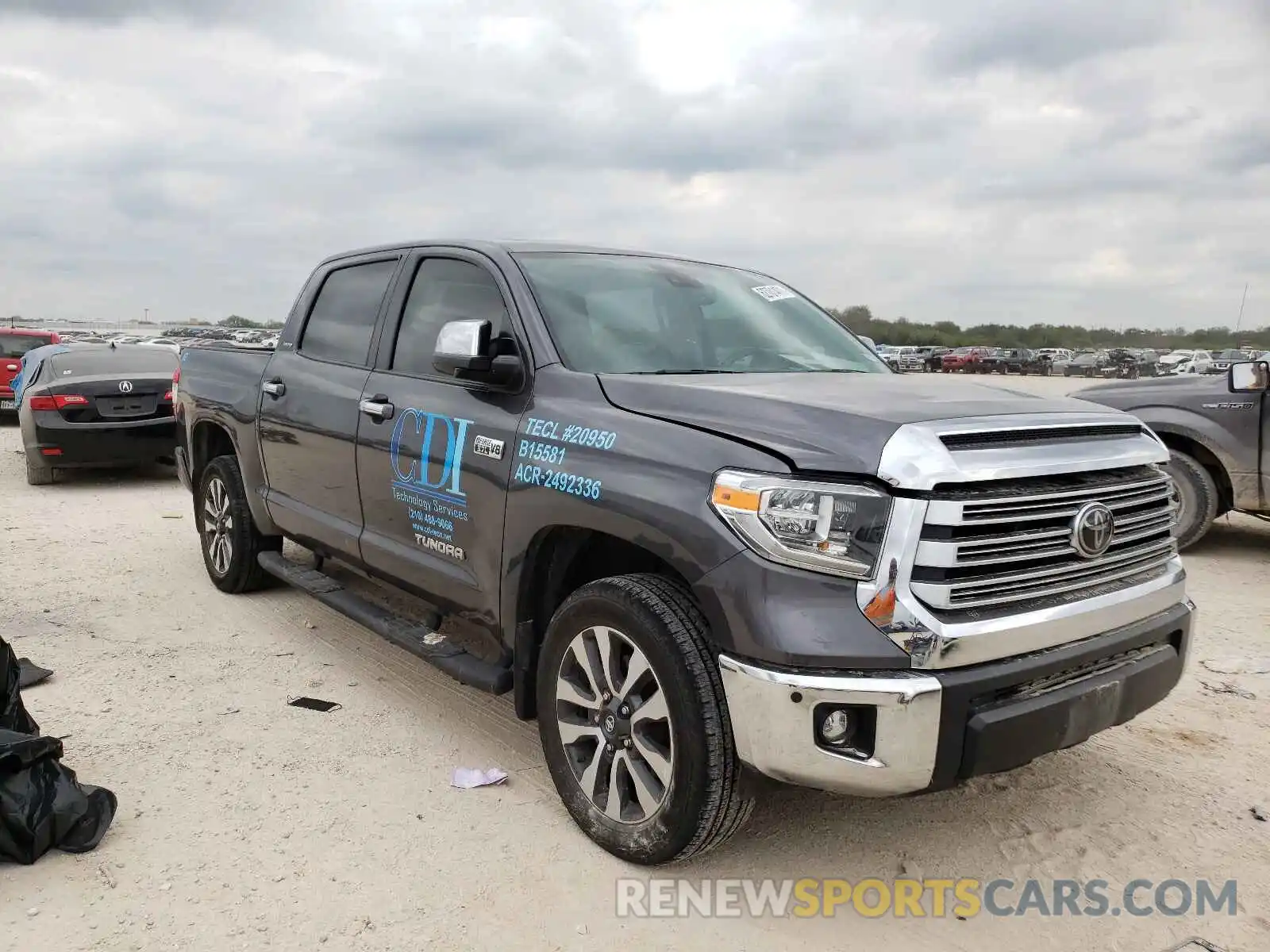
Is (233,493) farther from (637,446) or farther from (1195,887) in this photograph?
(1195,887)

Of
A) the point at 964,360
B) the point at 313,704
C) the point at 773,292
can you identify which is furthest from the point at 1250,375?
the point at 964,360

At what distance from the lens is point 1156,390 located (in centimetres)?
717

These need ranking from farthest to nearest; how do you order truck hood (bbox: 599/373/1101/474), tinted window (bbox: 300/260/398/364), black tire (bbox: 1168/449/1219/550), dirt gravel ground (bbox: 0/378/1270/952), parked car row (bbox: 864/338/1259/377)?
1. parked car row (bbox: 864/338/1259/377)
2. black tire (bbox: 1168/449/1219/550)
3. tinted window (bbox: 300/260/398/364)
4. dirt gravel ground (bbox: 0/378/1270/952)
5. truck hood (bbox: 599/373/1101/474)

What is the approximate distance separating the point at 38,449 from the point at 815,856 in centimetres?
972

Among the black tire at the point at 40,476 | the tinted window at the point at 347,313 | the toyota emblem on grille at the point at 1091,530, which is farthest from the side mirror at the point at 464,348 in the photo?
the black tire at the point at 40,476

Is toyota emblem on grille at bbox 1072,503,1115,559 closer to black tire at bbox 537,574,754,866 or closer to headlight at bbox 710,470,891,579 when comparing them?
headlight at bbox 710,470,891,579

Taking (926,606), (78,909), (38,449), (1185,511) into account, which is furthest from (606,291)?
(38,449)

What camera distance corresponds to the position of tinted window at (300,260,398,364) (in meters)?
4.41

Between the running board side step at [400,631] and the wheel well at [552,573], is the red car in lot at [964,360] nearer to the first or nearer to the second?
the running board side step at [400,631]

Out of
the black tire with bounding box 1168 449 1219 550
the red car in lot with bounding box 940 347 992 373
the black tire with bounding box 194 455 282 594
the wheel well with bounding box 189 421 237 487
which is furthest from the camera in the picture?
the red car in lot with bounding box 940 347 992 373

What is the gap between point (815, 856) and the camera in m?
3.02

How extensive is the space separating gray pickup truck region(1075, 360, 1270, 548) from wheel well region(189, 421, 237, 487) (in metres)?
5.84

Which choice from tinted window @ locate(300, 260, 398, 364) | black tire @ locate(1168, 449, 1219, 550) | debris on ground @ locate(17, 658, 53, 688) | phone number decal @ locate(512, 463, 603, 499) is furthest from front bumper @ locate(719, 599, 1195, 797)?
black tire @ locate(1168, 449, 1219, 550)

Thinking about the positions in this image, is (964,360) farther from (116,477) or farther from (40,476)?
(40,476)
